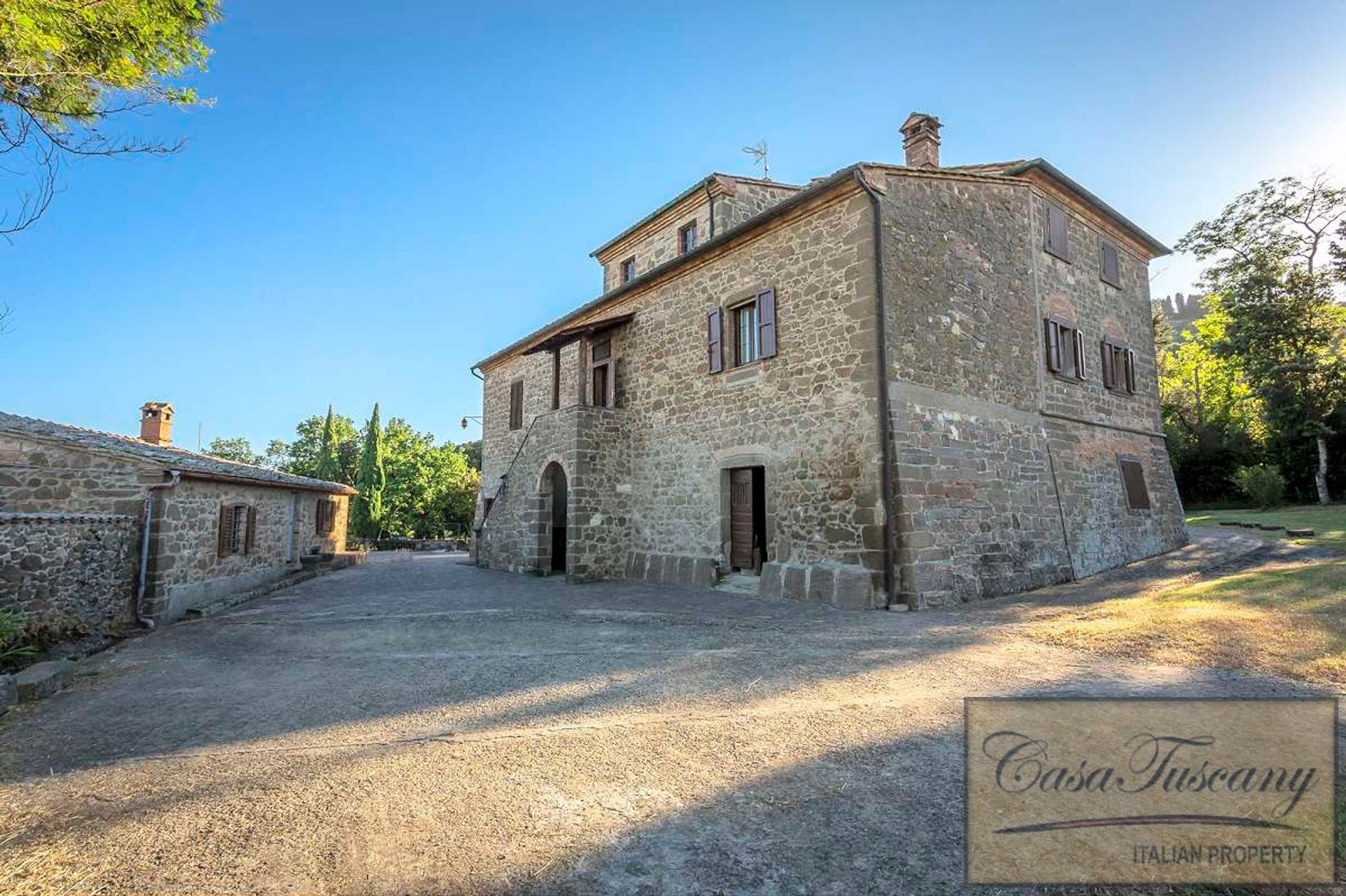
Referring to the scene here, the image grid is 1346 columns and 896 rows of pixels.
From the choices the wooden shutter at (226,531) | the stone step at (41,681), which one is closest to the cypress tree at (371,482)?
the wooden shutter at (226,531)

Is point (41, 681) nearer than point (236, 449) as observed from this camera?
Yes

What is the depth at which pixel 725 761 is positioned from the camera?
3424mm

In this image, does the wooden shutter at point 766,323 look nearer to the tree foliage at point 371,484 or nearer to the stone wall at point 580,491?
the stone wall at point 580,491

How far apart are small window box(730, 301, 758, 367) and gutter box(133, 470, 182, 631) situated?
9.35 metres

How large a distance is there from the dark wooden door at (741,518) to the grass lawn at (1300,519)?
430 inches

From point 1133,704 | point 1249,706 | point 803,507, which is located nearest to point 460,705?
point 1133,704

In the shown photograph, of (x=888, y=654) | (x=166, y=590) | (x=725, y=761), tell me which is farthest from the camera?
(x=166, y=590)

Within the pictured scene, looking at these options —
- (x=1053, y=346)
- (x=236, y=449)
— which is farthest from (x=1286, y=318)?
(x=236, y=449)

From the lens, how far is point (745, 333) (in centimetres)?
1169

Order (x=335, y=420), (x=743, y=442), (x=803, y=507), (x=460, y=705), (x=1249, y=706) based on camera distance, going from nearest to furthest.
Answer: (x=1249, y=706) → (x=460, y=705) → (x=803, y=507) → (x=743, y=442) → (x=335, y=420)

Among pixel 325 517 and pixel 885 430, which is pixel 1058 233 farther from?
pixel 325 517

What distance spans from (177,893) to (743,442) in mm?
9576

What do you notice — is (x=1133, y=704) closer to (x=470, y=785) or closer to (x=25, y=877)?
(x=470, y=785)

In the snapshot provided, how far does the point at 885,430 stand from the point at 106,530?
1111 centimetres
